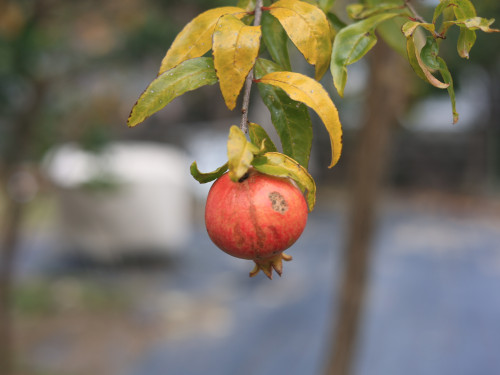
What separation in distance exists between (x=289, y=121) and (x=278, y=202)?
68mm

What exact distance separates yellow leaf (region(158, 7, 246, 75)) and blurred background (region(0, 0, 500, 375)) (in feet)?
2.85

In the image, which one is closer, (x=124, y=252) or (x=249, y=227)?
(x=249, y=227)

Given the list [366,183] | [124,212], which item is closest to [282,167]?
[366,183]

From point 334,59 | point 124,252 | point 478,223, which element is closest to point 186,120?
point 124,252

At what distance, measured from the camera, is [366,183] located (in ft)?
4.17

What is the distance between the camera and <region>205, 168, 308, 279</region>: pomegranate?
0.97ft

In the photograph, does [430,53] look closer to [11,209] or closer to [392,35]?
[392,35]

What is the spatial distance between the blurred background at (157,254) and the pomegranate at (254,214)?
93 cm

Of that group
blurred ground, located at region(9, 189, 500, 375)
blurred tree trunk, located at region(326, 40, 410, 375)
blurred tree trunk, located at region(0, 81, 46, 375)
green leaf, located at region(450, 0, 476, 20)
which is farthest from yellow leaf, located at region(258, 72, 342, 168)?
blurred ground, located at region(9, 189, 500, 375)

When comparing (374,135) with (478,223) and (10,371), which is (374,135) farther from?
(478,223)

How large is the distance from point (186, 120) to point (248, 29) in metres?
5.71

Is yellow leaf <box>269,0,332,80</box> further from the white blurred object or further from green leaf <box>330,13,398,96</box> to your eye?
the white blurred object

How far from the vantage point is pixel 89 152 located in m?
1.76

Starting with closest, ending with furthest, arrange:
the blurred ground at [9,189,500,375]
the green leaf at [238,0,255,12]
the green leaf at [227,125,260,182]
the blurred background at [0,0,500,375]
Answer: the green leaf at [227,125,260,182] → the green leaf at [238,0,255,12] → the blurred background at [0,0,500,375] → the blurred ground at [9,189,500,375]
